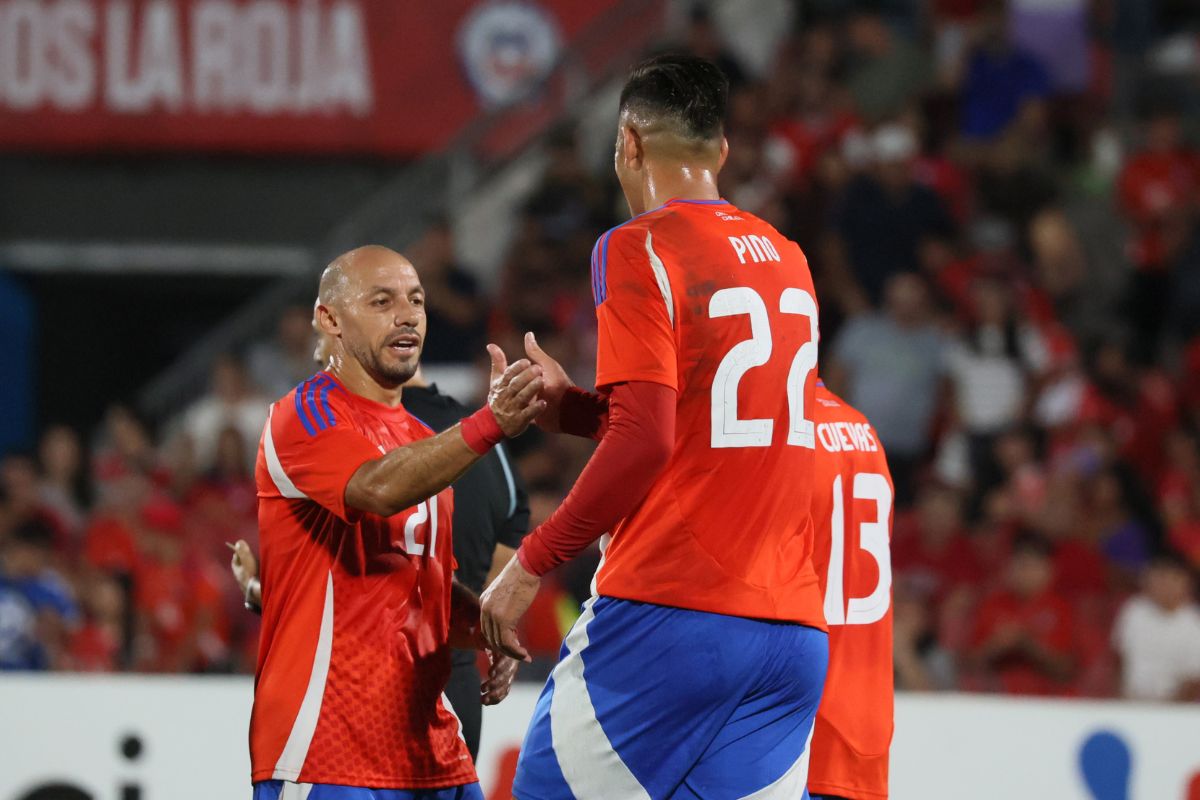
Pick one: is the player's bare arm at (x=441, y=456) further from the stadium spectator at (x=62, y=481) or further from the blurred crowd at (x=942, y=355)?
the stadium spectator at (x=62, y=481)

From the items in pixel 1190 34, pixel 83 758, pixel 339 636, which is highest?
pixel 1190 34

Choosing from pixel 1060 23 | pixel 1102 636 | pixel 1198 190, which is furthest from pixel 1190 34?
pixel 1102 636

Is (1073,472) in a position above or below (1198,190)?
below

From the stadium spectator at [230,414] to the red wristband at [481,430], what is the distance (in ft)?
25.7

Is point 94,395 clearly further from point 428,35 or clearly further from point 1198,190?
point 1198,190

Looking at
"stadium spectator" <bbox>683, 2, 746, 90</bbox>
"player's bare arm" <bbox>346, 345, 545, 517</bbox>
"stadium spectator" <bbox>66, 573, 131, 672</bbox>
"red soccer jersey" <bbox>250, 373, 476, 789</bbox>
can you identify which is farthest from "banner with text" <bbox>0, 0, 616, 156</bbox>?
"player's bare arm" <bbox>346, 345, 545, 517</bbox>

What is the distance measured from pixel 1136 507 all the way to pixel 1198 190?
122 inches

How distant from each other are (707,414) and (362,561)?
94 cm

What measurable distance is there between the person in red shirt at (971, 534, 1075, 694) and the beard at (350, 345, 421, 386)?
14.9 feet

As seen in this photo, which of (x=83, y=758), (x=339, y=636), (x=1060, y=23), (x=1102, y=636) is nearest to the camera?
(x=339, y=636)

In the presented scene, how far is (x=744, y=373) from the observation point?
3.72 metres

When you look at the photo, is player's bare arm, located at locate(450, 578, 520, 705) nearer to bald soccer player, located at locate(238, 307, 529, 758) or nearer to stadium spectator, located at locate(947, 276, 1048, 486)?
bald soccer player, located at locate(238, 307, 529, 758)

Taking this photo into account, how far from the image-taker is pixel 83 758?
658 cm

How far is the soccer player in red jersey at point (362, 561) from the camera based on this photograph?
3.88 m
